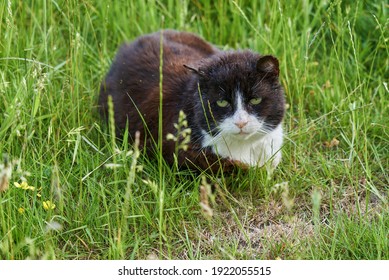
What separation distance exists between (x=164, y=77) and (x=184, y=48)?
35 cm

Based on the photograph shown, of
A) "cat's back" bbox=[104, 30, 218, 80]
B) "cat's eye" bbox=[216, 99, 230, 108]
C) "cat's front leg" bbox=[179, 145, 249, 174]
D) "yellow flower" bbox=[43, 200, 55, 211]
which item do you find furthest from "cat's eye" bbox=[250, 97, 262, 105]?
"yellow flower" bbox=[43, 200, 55, 211]

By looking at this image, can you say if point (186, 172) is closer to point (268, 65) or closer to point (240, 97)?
point (240, 97)

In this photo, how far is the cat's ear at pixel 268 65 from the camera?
345cm

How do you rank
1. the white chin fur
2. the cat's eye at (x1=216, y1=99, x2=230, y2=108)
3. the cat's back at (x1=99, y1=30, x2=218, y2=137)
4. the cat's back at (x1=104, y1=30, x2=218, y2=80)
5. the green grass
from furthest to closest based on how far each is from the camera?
the cat's back at (x1=104, y1=30, x2=218, y2=80) → the cat's back at (x1=99, y1=30, x2=218, y2=137) → the white chin fur → the cat's eye at (x1=216, y1=99, x2=230, y2=108) → the green grass

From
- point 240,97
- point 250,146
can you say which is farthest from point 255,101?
point 250,146

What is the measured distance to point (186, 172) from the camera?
3.76m

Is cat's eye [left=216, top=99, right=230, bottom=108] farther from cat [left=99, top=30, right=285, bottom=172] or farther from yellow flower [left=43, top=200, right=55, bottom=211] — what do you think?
yellow flower [left=43, top=200, right=55, bottom=211]

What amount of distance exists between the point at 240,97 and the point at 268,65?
22 cm

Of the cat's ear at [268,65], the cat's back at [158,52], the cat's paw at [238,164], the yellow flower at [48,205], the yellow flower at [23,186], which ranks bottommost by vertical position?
the cat's paw at [238,164]

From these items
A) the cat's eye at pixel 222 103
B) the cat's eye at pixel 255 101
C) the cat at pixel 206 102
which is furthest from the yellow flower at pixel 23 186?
the cat's eye at pixel 255 101

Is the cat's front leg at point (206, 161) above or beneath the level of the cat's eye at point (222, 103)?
beneath

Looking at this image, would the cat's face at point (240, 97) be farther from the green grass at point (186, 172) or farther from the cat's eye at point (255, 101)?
the green grass at point (186, 172)

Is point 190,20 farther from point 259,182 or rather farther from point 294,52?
point 259,182

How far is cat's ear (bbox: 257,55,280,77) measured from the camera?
A: 11.3 feet
